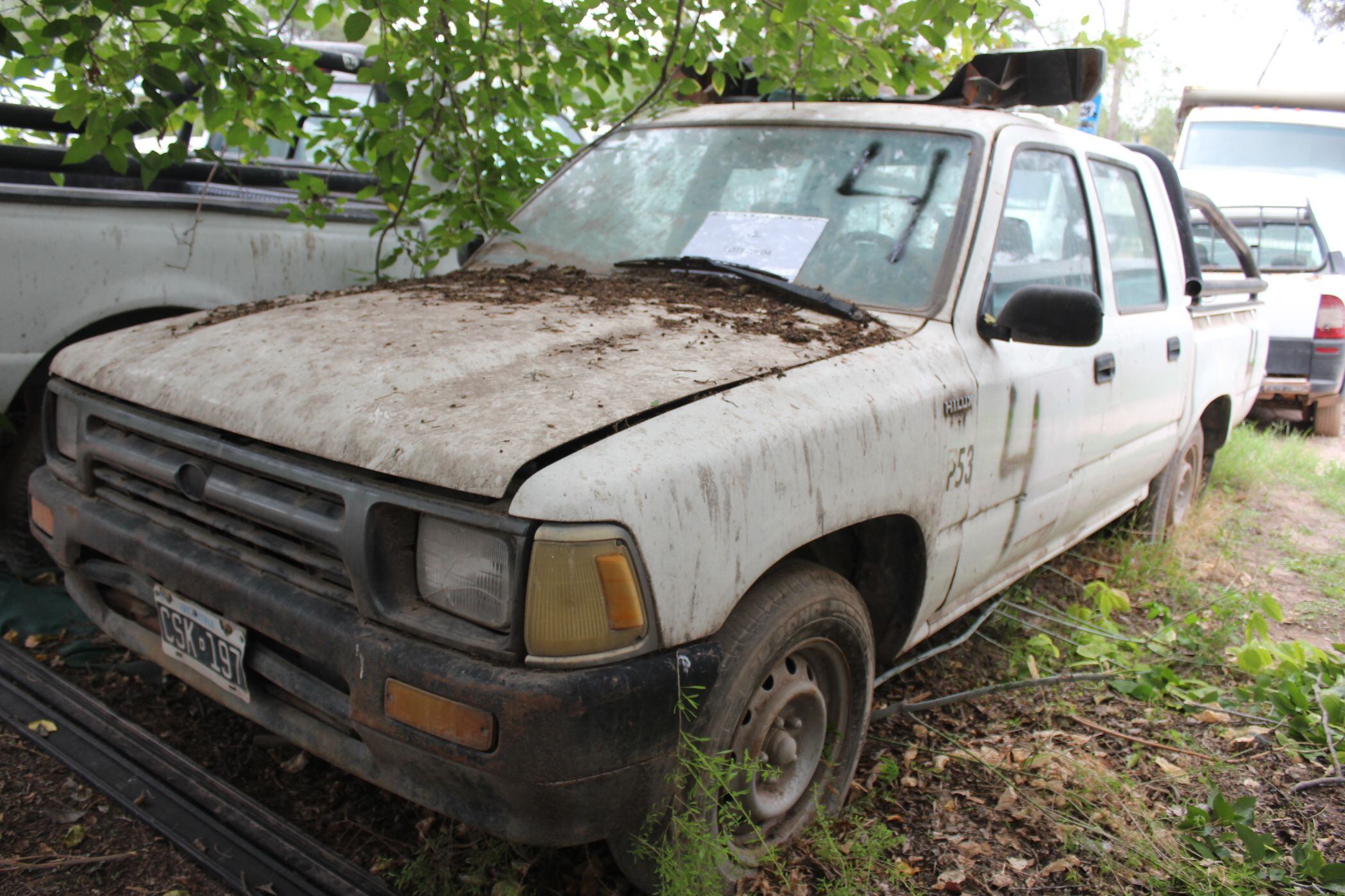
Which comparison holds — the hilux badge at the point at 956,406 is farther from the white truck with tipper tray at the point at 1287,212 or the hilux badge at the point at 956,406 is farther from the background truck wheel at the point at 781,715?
the white truck with tipper tray at the point at 1287,212

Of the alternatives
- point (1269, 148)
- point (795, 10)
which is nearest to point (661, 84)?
point (795, 10)

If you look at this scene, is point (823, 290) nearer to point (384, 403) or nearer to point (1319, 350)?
point (384, 403)

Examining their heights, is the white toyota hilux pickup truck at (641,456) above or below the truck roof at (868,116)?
below

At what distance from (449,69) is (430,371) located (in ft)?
6.05

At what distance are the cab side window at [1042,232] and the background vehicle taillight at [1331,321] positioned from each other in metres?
5.48

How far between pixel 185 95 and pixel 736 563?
9.45 ft

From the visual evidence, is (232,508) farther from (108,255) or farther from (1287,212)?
(1287,212)

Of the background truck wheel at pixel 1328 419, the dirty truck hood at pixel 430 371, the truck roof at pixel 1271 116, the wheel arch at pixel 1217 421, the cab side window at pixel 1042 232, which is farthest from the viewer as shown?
the truck roof at pixel 1271 116

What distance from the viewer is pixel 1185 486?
5.04 meters

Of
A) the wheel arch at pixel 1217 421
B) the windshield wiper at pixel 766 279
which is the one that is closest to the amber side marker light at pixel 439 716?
the windshield wiper at pixel 766 279

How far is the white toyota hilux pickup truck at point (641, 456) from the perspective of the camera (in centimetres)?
169

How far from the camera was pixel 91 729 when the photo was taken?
2643mm

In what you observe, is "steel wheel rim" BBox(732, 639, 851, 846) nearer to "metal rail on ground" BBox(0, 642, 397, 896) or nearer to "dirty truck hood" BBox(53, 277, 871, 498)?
"dirty truck hood" BBox(53, 277, 871, 498)

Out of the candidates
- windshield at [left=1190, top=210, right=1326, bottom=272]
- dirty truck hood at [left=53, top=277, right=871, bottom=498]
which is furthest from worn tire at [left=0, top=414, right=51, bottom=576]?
windshield at [left=1190, top=210, right=1326, bottom=272]
